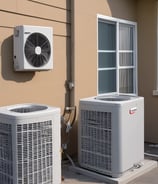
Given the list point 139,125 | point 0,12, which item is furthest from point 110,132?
point 0,12

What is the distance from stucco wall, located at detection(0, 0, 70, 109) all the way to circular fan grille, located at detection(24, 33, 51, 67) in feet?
0.75

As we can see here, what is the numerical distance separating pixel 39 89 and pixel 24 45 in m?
0.76

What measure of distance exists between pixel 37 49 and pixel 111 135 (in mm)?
1462

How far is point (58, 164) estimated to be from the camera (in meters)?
4.14

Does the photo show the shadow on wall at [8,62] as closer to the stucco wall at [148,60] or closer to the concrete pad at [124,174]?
the concrete pad at [124,174]

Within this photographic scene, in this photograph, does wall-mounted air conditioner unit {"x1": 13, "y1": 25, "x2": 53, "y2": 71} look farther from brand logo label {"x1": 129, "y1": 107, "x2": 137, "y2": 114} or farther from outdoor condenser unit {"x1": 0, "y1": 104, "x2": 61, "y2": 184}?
brand logo label {"x1": 129, "y1": 107, "x2": 137, "y2": 114}

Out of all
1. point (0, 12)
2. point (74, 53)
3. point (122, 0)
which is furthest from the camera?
point (122, 0)

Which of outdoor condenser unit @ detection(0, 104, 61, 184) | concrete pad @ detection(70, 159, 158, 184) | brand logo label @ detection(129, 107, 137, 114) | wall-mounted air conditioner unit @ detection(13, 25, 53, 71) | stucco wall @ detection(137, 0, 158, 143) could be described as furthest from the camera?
stucco wall @ detection(137, 0, 158, 143)

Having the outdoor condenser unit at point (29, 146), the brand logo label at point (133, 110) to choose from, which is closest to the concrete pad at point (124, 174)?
the brand logo label at point (133, 110)

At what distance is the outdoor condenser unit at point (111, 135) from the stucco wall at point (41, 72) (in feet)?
1.78

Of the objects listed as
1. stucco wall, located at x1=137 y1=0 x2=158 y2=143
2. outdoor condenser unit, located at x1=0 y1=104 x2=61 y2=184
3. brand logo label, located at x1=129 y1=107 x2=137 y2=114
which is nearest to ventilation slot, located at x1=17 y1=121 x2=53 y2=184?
outdoor condenser unit, located at x1=0 y1=104 x2=61 y2=184

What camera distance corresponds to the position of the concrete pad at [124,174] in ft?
15.4

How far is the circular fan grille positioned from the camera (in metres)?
4.51

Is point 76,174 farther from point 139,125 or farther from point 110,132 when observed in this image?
point 139,125
